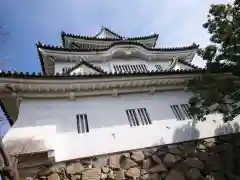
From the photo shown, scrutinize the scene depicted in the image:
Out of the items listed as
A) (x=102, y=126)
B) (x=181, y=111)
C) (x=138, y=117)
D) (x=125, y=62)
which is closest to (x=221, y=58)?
(x=181, y=111)

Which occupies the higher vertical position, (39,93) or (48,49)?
(48,49)

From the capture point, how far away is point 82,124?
306 inches

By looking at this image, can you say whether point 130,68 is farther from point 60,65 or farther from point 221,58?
point 221,58

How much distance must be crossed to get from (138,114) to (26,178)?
486cm

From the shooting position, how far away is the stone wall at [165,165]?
6391 mm

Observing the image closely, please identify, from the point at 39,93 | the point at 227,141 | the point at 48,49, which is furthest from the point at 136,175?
the point at 48,49

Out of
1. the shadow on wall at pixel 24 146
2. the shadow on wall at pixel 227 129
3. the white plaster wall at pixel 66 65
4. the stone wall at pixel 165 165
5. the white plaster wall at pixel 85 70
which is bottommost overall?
the stone wall at pixel 165 165

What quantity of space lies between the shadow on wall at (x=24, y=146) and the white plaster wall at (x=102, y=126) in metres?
0.14

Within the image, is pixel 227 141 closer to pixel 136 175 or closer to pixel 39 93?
pixel 136 175

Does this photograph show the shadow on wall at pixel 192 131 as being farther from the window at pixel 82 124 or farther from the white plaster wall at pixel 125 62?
the white plaster wall at pixel 125 62

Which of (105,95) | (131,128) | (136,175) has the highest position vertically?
(105,95)

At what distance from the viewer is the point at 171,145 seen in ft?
25.2

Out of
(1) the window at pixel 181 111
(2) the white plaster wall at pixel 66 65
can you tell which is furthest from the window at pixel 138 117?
(2) the white plaster wall at pixel 66 65

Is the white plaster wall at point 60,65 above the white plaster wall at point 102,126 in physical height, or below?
above
